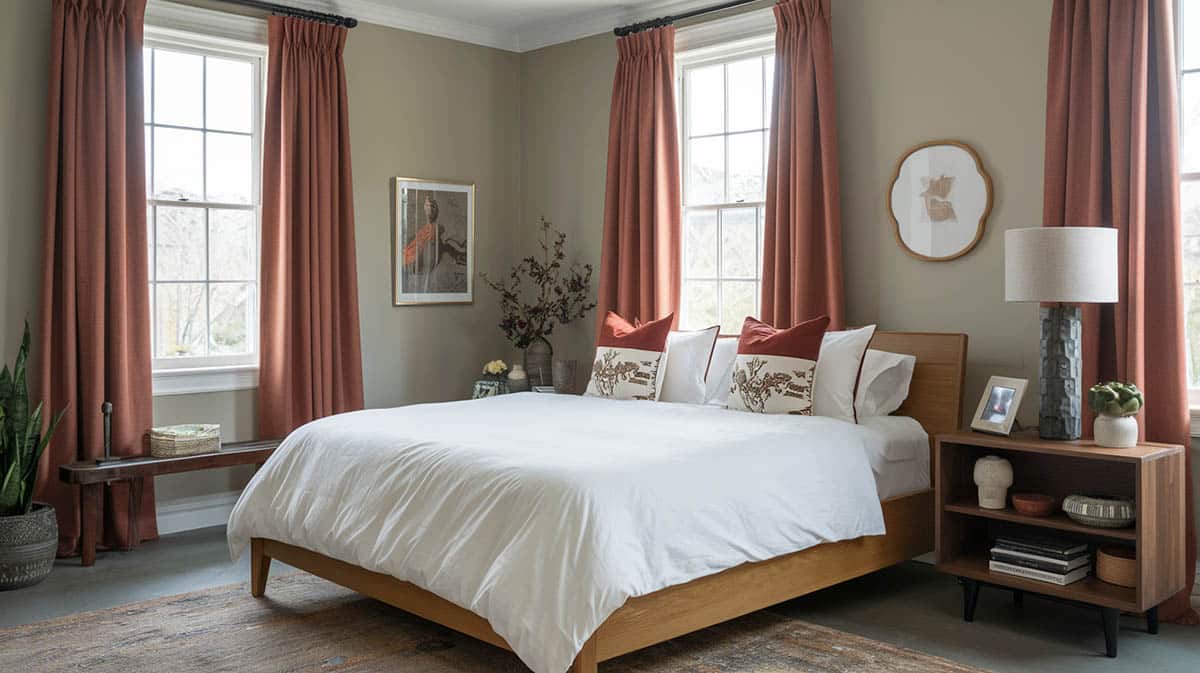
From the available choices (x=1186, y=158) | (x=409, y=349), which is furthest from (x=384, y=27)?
(x=1186, y=158)

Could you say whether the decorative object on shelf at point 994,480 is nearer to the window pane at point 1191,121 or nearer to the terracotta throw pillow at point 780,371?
the terracotta throw pillow at point 780,371

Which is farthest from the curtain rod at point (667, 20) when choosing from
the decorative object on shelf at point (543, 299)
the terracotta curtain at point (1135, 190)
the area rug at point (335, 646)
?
the area rug at point (335, 646)

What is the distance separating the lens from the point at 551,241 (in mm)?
6348

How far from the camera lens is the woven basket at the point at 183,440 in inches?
188

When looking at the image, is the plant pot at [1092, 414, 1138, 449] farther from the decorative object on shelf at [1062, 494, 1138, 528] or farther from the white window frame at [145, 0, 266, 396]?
the white window frame at [145, 0, 266, 396]

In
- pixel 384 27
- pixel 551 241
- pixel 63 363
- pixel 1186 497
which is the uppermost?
pixel 384 27

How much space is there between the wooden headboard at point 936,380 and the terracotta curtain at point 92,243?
347 centimetres

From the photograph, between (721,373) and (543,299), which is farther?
(543,299)

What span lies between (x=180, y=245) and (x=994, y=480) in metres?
3.89

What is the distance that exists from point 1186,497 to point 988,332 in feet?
3.26

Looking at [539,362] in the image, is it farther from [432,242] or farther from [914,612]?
[914,612]

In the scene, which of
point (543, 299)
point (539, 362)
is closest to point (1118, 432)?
point (539, 362)

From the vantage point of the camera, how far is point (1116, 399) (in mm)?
3494

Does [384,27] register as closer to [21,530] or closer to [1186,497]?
[21,530]
